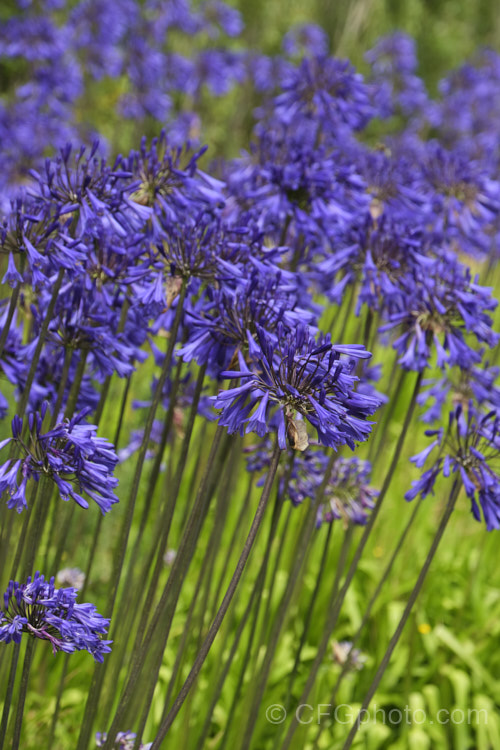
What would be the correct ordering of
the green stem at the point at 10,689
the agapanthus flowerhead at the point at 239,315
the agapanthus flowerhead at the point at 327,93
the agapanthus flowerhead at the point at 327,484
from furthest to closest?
1. the agapanthus flowerhead at the point at 327,93
2. the agapanthus flowerhead at the point at 327,484
3. the agapanthus flowerhead at the point at 239,315
4. the green stem at the point at 10,689

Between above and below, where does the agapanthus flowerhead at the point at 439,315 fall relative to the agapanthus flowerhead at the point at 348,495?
above

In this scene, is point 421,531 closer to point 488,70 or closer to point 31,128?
point 31,128

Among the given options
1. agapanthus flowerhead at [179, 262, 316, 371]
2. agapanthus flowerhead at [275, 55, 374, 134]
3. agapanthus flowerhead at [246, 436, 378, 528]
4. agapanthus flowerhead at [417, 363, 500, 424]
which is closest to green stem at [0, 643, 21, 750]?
agapanthus flowerhead at [179, 262, 316, 371]

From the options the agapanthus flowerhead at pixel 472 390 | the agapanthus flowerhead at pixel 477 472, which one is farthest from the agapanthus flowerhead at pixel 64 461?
the agapanthus flowerhead at pixel 472 390

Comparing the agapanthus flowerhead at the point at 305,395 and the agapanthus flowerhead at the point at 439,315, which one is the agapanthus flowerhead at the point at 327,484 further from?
the agapanthus flowerhead at the point at 305,395

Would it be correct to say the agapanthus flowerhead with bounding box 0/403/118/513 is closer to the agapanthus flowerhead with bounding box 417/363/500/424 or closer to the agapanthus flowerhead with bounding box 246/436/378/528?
the agapanthus flowerhead with bounding box 246/436/378/528

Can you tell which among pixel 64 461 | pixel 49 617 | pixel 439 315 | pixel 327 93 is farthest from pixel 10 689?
pixel 327 93

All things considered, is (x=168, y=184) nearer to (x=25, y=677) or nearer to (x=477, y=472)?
(x=477, y=472)
